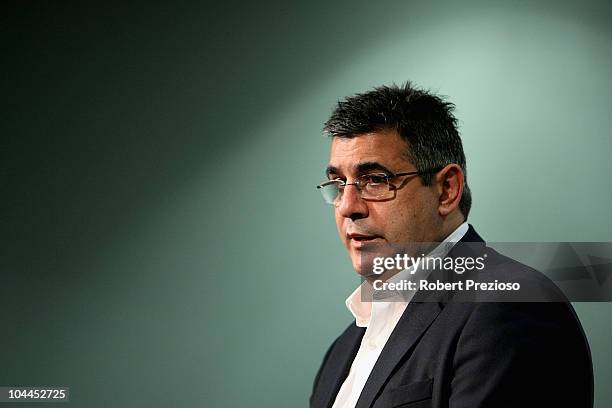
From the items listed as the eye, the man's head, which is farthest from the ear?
the eye

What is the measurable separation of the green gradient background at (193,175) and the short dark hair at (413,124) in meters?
0.37

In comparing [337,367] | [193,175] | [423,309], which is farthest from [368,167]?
[193,175]

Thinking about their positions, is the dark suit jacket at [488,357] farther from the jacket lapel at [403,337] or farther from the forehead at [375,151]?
the forehead at [375,151]

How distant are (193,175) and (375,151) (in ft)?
2.49

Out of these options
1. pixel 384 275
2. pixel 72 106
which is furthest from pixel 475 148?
pixel 72 106

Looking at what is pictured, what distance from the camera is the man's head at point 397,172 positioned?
1315 millimetres

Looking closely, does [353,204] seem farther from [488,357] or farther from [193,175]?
[193,175]

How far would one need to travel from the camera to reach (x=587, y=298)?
1637mm

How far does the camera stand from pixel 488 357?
1029mm

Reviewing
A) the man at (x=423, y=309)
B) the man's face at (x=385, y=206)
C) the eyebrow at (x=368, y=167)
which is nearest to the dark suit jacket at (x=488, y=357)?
the man at (x=423, y=309)

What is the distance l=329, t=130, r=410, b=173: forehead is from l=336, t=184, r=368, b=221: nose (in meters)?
0.04

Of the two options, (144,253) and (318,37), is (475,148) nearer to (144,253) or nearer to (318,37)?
(318,37)

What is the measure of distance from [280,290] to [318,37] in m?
0.72

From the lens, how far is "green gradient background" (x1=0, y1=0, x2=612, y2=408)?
184cm
